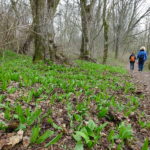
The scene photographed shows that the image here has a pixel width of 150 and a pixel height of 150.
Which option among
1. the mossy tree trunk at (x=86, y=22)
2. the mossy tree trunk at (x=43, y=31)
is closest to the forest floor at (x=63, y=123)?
the mossy tree trunk at (x=43, y=31)

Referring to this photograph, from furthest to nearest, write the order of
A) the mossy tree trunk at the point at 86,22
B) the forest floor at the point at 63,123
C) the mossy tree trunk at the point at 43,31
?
the mossy tree trunk at the point at 86,22 < the mossy tree trunk at the point at 43,31 < the forest floor at the point at 63,123

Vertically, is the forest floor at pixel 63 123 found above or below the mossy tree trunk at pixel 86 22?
below

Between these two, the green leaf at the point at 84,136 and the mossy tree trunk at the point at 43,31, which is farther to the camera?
the mossy tree trunk at the point at 43,31

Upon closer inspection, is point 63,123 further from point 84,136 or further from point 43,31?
point 43,31

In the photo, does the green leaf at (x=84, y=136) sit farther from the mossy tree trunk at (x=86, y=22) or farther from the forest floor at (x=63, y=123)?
the mossy tree trunk at (x=86, y=22)

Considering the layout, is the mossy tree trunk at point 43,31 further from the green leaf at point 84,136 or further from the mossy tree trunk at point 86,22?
the green leaf at point 84,136

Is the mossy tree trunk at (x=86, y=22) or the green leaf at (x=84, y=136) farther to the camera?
the mossy tree trunk at (x=86, y=22)

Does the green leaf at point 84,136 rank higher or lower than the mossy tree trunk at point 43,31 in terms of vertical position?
lower

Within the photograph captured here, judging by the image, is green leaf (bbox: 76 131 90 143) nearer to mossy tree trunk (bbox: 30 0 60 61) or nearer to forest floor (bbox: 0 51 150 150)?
forest floor (bbox: 0 51 150 150)

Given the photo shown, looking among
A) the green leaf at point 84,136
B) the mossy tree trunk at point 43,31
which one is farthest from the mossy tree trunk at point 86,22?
the green leaf at point 84,136

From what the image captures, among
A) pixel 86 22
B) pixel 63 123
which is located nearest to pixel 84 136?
pixel 63 123

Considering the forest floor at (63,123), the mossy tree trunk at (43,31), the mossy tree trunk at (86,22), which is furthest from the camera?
the mossy tree trunk at (86,22)

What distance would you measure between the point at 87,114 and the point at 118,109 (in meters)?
0.91

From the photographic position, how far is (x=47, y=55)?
8.08 m
